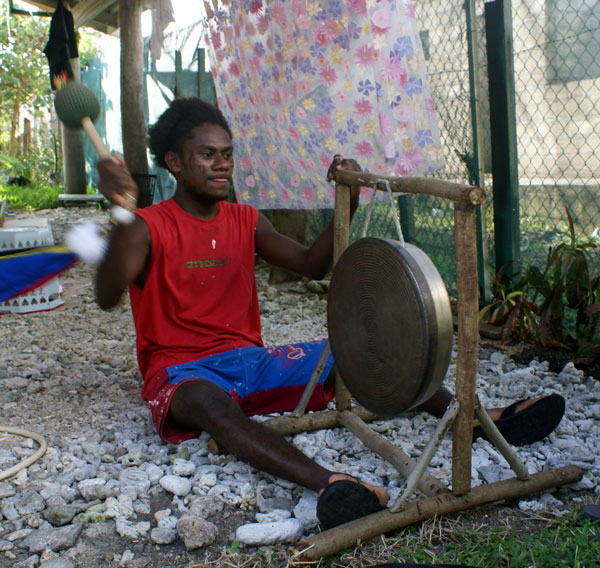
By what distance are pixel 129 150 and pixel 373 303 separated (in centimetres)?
555

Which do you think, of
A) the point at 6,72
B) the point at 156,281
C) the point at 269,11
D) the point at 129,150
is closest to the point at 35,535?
the point at 156,281

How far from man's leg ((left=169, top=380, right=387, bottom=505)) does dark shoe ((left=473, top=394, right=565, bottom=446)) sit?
2.30 feet

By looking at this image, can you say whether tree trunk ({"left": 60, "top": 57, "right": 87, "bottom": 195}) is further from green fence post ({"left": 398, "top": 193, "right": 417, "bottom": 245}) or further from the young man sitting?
the young man sitting

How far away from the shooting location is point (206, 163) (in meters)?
2.79

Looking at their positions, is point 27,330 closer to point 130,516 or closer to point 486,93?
point 130,516

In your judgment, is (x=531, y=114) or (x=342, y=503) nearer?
(x=342, y=503)

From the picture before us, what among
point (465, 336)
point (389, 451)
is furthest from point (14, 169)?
point (465, 336)

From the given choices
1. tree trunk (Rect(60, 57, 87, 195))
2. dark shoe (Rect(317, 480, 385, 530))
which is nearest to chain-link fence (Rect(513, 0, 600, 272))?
dark shoe (Rect(317, 480, 385, 530))

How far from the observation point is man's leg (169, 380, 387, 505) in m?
2.18

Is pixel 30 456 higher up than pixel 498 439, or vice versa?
pixel 498 439

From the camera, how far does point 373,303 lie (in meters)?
2.20

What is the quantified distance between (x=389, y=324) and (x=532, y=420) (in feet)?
2.78

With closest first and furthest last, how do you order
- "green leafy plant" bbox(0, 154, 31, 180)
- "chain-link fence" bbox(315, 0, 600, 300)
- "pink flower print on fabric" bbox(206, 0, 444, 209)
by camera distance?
"pink flower print on fabric" bbox(206, 0, 444, 209) < "chain-link fence" bbox(315, 0, 600, 300) < "green leafy plant" bbox(0, 154, 31, 180)

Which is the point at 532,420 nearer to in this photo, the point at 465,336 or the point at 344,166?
the point at 465,336
